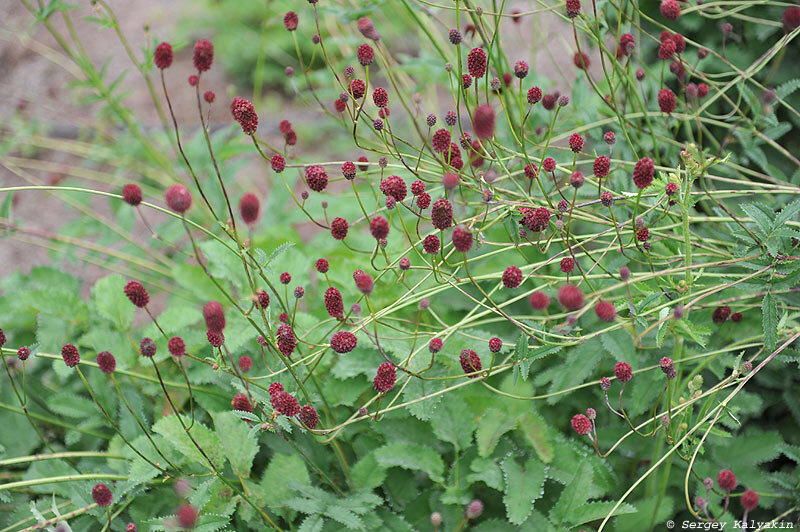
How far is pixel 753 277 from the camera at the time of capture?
3.96 feet

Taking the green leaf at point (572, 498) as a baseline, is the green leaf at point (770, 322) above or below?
above

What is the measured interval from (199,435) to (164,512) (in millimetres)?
220

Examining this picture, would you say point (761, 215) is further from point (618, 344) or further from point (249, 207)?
point (249, 207)

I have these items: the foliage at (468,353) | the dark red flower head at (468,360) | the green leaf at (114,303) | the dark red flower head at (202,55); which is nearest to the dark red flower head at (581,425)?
the foliage at (468,353)

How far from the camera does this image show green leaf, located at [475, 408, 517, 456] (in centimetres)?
132

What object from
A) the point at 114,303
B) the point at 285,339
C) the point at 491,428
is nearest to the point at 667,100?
the point at 491,428

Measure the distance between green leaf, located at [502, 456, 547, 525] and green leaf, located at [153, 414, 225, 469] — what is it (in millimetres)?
556

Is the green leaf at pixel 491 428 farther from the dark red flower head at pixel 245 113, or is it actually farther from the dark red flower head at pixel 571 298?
the dark red flower head at pixel 245 113

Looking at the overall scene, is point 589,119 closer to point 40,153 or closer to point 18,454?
point 18,454

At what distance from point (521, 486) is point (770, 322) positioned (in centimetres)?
53

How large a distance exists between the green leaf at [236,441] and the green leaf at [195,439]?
16mm

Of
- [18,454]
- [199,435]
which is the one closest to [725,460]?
[199,435]

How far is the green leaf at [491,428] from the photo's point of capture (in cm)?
132

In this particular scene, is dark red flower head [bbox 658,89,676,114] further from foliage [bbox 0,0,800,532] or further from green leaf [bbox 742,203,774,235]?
green leaf [bbox 742,203,774,235]
